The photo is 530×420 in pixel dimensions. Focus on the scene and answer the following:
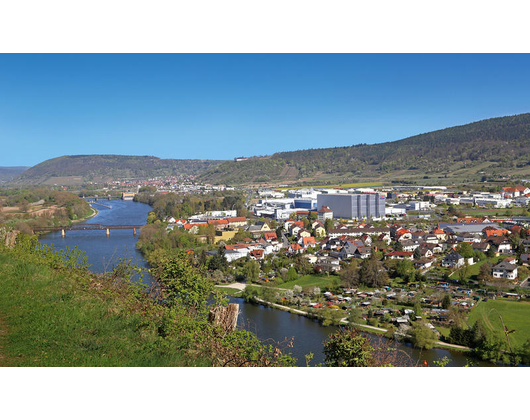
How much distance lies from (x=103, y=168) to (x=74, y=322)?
5927 centimetres

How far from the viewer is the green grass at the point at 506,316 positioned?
5.40 meters

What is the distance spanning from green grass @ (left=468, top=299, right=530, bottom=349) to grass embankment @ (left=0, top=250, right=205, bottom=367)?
15.4 feet

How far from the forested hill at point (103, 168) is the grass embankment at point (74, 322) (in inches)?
1850

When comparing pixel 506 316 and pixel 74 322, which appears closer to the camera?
pixel 74 322

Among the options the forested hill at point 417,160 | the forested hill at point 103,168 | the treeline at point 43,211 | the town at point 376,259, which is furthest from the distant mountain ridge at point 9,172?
the town at point 376,259

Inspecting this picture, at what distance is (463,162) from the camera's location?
3666 cm

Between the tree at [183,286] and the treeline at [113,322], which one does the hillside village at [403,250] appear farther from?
the treeline at [113,322]

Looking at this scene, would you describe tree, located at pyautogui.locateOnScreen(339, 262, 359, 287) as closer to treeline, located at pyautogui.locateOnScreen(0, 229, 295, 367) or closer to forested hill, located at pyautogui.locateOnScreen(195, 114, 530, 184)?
treeline, located at pyautogui.locateOnScreen(0, 229, 295, 367)

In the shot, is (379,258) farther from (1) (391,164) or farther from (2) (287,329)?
(1) (391,164)

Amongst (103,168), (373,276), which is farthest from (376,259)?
(103,168)

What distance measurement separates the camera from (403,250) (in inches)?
431
